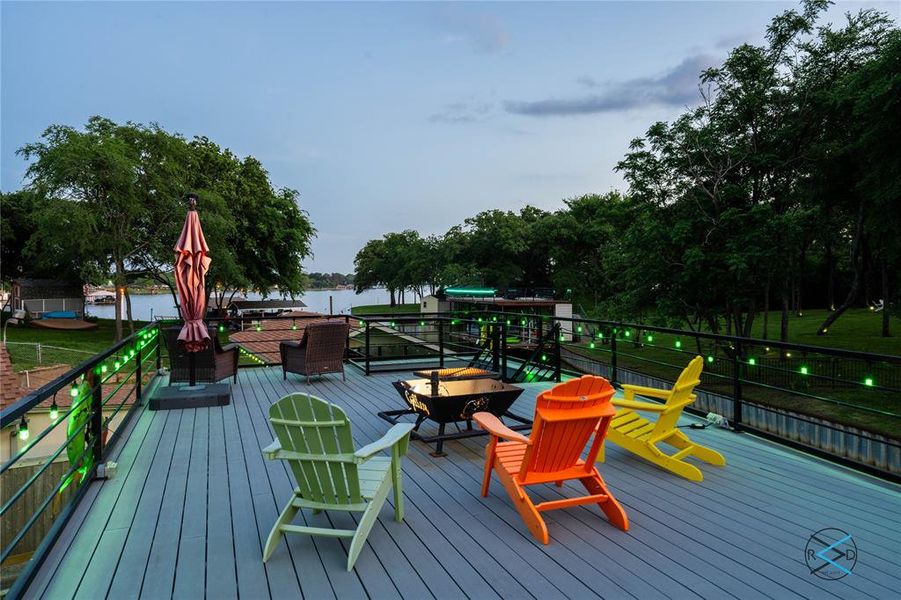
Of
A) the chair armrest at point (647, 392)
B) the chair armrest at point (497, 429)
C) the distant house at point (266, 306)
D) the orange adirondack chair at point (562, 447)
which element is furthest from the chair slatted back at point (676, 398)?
the distant house at point (266, 306)

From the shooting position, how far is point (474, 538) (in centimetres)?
304

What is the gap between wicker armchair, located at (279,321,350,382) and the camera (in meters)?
7.67

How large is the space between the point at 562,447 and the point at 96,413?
3.38m

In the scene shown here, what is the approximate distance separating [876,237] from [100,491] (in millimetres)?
19997

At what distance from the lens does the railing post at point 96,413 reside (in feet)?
13.0

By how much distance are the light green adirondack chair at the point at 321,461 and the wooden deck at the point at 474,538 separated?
158 mm

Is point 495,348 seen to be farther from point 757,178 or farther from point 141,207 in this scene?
point 141,207

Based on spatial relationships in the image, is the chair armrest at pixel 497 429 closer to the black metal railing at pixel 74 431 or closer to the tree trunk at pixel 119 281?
the black metal railing at pixel 74 431

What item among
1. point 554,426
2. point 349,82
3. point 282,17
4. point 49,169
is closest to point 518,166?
point 349,82

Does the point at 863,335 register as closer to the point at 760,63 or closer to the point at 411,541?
the point at 760,63

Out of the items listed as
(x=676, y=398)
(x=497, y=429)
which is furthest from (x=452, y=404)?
(x=676, y=398)

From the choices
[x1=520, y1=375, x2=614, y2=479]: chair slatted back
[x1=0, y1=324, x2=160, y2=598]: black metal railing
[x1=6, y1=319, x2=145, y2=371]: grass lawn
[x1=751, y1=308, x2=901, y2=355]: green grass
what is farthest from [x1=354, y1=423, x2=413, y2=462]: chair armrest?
[x1=6, y1=319, x2=145, y2=371]: grass lawn

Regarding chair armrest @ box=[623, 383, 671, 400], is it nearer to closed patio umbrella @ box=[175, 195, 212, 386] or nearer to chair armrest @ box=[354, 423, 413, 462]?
chair armrest @ box=[354, 423, 413, 462]

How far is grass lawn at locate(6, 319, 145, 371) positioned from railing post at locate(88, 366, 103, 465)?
55.8ft
